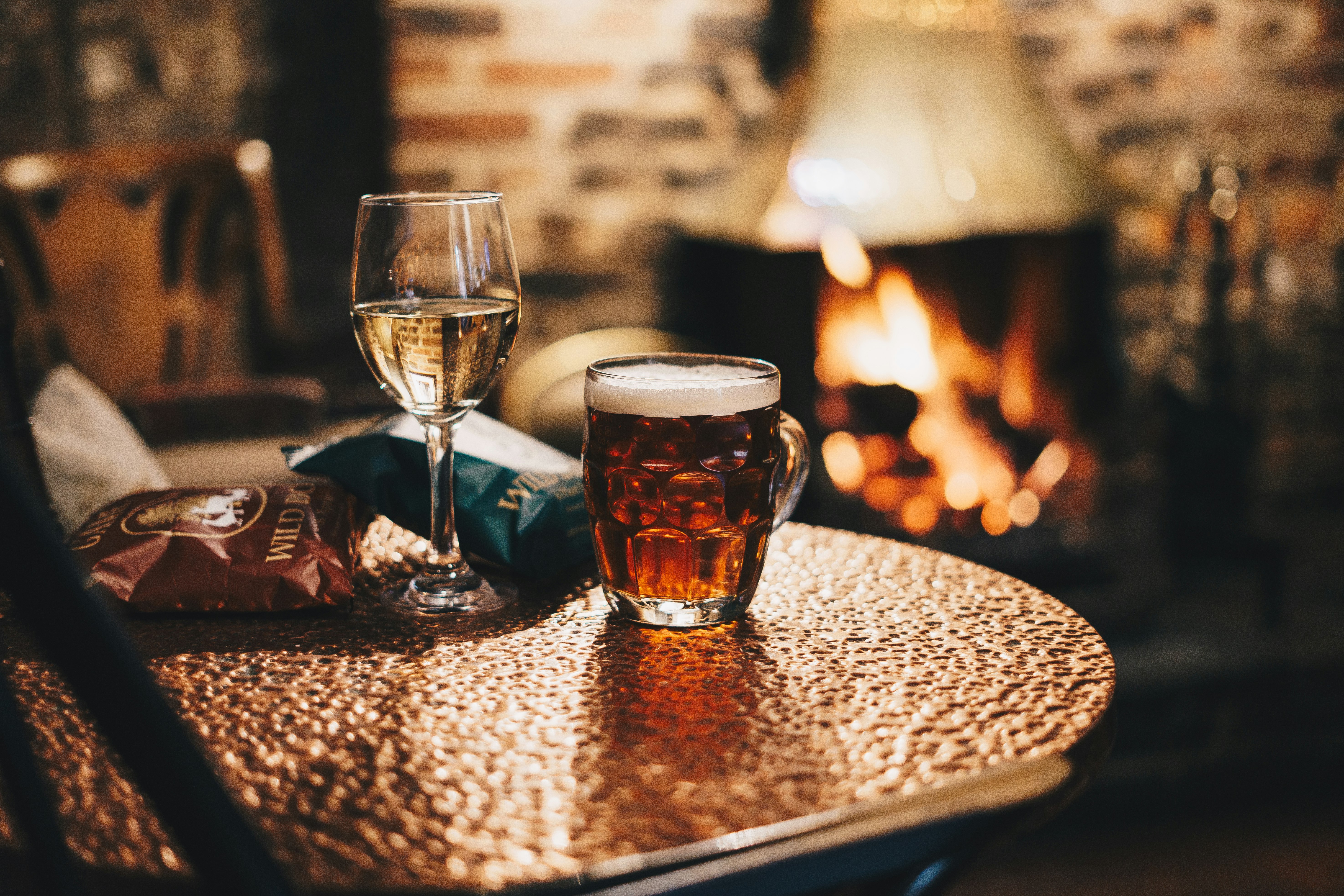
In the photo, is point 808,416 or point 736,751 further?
point 808,416

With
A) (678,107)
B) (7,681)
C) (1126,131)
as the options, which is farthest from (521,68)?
(7,681)

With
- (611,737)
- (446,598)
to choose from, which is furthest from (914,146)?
(611,737)

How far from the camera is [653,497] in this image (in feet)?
1.98

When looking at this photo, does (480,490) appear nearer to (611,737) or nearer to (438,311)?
(438,311)

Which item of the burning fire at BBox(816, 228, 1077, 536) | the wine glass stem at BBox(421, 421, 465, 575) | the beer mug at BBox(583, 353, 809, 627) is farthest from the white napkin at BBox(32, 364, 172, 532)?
the burning fire at BBox(816, 228, 1077, 536)

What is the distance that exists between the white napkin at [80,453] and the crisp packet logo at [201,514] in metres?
0.08

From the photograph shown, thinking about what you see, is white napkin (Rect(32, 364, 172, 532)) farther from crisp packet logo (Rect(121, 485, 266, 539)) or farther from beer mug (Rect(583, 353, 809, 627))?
beer mug (Rect(583, 353, 809, 627))

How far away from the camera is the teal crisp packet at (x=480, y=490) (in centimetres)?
68

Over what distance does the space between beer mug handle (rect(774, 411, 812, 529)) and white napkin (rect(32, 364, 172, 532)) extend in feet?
1.34

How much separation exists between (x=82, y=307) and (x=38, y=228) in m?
0.13

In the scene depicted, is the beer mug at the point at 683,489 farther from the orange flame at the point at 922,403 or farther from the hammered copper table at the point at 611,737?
the orange flame at the point at 922,403

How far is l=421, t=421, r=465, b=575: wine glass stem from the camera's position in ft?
2.16

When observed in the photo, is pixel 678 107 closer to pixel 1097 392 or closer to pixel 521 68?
pixel 521 68

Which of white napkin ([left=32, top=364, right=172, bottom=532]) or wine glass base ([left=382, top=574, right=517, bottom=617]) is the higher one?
white napkin ([left=32, top=364, right=172, bottom=532])
